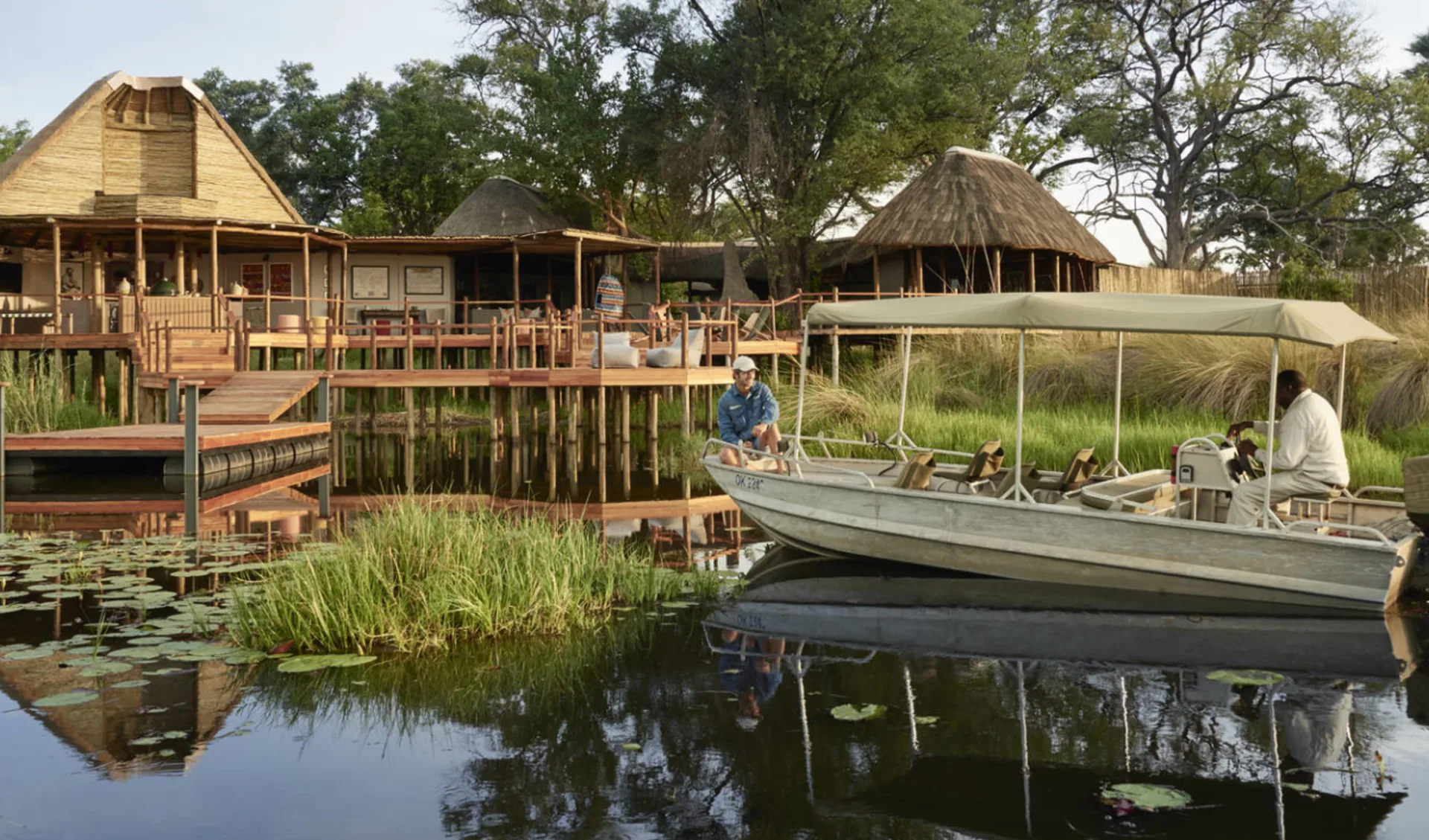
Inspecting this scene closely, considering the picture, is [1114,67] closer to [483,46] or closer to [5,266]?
[483,46]

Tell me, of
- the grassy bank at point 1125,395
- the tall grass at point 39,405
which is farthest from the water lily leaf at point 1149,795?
the tall grass at point 39,405

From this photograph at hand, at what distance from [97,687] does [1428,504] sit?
830cm

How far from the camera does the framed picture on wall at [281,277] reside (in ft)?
101

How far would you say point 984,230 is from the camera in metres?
29.4

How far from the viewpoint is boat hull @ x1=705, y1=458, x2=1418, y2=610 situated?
9.16 metres

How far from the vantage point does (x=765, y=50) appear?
31047 mm

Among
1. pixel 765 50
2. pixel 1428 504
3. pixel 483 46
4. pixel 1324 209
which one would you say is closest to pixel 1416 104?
pixel 1324 209

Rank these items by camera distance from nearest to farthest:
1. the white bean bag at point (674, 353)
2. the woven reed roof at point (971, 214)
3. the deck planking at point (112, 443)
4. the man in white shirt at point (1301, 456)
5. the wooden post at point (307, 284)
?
the man in white shirt at point (1301, 456) < the deck planking at point (112, 443) < the white bean bag at point (674, 353) < the wooden post at point (307, 284) < the woven reed roof at point (971, 214)

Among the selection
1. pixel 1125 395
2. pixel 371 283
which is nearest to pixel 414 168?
pixel 371 283

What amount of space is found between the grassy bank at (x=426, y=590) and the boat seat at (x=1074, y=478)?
3.69m

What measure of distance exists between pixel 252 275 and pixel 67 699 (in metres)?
25.4

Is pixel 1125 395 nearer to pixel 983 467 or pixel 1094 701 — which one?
pixel 983 467

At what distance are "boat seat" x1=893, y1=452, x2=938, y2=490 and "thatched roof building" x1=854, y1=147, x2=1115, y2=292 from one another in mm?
17793

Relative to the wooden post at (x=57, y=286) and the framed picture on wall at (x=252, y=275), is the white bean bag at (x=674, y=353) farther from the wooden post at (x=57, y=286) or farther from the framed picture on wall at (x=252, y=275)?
the framed picture on wall at (x=252, y=275)
